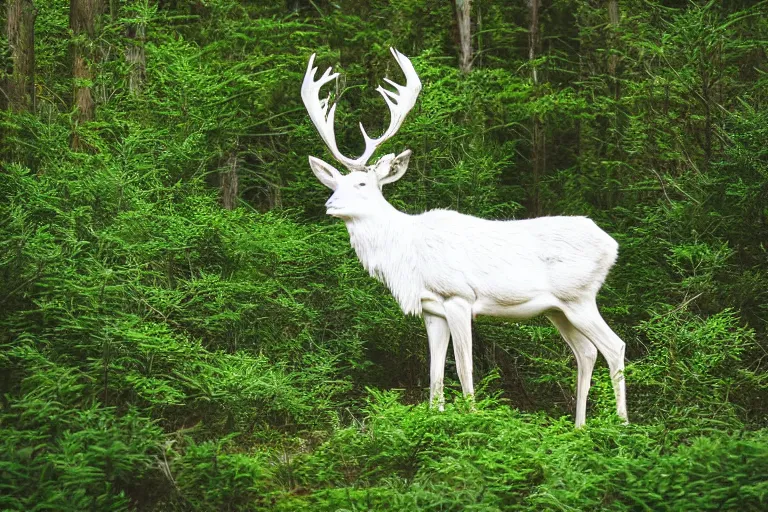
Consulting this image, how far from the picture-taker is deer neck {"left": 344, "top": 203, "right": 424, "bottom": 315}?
916 centimetres

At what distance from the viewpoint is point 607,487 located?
6812 mm

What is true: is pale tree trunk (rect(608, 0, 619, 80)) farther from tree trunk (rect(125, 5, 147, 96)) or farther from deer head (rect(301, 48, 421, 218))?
deer head (rect(301, 48, 421, 218))

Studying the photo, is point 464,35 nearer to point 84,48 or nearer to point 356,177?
point 84,48

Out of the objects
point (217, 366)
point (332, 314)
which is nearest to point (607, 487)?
point (217, 366)

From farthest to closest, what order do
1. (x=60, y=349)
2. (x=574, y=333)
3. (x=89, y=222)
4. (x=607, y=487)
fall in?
(x=89, y=222), (x=574, y=333), (x=60, y=349), (x=607, y=487)

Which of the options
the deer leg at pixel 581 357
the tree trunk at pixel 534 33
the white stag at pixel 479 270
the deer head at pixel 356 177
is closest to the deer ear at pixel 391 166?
the deer head at pixel 356 177

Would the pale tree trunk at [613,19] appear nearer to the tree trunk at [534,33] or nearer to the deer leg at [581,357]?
the tree trunk at [534,33]

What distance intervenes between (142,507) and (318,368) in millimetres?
3487

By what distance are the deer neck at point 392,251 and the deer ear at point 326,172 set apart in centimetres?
39

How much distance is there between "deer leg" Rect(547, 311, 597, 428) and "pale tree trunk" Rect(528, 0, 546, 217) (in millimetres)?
5350

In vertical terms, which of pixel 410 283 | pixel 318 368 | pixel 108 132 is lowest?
pixel 318 368

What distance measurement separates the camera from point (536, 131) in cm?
1577

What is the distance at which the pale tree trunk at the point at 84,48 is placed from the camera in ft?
41.8

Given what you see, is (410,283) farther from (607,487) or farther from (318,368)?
(607,487)
